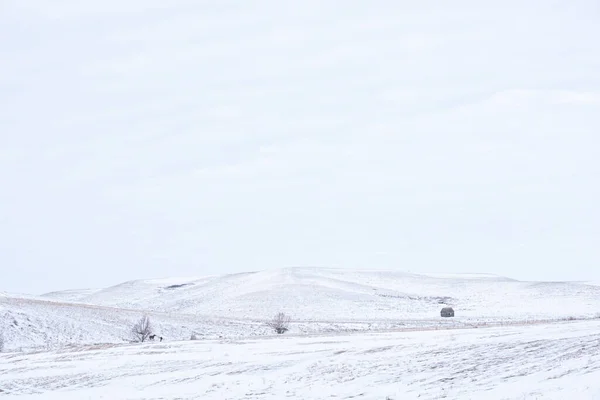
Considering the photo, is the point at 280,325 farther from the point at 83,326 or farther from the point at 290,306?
the point at 290,306

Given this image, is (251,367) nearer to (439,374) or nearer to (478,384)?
(439,374)

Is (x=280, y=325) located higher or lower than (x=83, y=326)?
lower

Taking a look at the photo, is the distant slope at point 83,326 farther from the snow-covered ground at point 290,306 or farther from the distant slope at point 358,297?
the distant slope at point 358,297

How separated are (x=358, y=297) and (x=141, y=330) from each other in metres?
49.7

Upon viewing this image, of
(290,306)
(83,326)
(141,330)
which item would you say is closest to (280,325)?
(141,330)

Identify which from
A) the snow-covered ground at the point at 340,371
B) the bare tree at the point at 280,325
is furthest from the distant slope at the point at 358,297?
the snow-covered ground at the point at 340,371

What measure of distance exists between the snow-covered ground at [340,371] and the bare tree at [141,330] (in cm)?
1782

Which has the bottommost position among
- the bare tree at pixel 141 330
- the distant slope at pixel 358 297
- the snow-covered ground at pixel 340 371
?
the snow-covered ground at pixel 340 371

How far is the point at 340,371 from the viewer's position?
25.6m

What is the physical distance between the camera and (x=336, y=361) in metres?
27.9

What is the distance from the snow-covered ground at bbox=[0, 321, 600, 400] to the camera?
778 inches

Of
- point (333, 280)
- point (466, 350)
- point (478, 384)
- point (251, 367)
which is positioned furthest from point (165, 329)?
point (333, 280)

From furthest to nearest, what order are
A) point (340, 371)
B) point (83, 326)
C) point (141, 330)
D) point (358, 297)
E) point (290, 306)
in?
point (358, 297) < point (290, 306) < point (83, 326) < point (141, 330) < point (340, 371)

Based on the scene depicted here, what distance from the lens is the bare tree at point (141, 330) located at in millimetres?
55128
